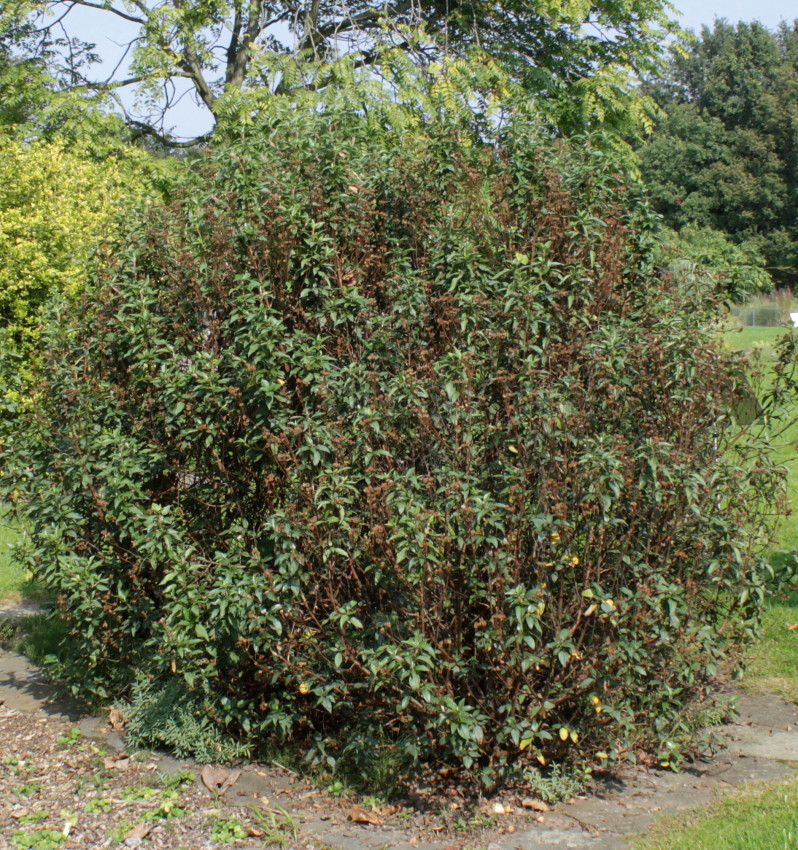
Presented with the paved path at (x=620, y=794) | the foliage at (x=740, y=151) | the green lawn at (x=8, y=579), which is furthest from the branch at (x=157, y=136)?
the foliage at (x=740, y=151)

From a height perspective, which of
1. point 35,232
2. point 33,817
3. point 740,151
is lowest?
point 33,817

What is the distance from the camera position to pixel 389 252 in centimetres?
464

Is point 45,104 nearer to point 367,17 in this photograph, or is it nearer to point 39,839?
point 367,17

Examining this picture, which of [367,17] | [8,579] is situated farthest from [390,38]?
[8,579]

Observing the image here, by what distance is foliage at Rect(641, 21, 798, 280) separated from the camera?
2082 inches

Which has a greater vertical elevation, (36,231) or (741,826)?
(36,231)

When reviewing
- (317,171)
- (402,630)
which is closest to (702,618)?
(402,630)

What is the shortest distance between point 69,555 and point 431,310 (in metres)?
2.22

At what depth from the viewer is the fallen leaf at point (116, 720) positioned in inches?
205

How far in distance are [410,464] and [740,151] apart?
191ft

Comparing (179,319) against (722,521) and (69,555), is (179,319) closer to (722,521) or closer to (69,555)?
(69,555)

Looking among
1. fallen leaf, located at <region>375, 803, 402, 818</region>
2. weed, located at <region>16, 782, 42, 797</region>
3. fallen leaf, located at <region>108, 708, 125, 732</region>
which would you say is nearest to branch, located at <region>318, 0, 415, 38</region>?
fallen leaf, located at <region>108, 708, 125, 732</region>

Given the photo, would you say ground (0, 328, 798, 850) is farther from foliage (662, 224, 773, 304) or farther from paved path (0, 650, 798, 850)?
foliage (662, 224, 773, 304)

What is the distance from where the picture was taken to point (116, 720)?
5211mm
